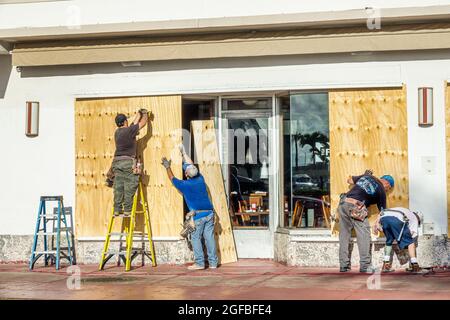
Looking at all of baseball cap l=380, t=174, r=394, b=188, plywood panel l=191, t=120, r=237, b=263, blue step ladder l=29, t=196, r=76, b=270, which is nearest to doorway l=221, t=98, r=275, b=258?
plywood panel l=191, t=120, r=237, b=263

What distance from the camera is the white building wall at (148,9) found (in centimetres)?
1473

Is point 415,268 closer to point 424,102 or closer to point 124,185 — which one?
point 424,102

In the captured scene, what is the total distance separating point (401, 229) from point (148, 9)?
18.8 ft

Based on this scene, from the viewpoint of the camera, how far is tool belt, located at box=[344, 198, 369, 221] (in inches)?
550

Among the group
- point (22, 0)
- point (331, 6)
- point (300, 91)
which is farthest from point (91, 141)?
point (331, 6)

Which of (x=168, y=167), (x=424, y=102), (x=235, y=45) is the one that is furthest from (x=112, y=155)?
(x=424, y=102)

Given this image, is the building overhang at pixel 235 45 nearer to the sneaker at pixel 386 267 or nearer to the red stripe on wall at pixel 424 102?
the red stripe on wall at pixel 424 102

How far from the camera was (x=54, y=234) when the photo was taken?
15.1 meters

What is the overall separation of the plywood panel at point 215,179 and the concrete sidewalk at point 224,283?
1.22ft

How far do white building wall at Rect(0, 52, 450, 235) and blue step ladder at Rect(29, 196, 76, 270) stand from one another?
343 millimetres

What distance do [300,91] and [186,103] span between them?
215 cm

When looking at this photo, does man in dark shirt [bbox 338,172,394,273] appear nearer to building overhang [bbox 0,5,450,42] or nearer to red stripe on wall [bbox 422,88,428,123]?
red stripe on wall [bbox 422,88,428,123]
